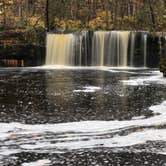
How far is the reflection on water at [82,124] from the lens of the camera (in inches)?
407

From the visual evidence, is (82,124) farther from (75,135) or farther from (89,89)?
(89,89)

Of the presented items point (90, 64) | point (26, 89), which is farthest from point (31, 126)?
point (90, 64)

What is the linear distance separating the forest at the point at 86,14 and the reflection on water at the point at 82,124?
2261 cm

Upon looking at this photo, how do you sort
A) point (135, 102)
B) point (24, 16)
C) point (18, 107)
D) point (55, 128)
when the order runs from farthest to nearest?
point (24, 16)
point (135, 102)
point (18, 107)
point (55, 128)

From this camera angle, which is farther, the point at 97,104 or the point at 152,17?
the point at 152,17

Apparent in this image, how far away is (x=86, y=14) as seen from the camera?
5084cm

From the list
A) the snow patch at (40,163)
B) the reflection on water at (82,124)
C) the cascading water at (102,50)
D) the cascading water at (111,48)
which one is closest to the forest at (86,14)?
the cascading water at (102,50)

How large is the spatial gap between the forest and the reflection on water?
22.6 m

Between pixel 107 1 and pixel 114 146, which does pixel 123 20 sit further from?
pixel 114 146

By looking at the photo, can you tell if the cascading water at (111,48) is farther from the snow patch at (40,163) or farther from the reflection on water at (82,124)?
the snow patch at (40,163)

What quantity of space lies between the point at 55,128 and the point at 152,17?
35.0 metres

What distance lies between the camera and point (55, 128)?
13.1 m

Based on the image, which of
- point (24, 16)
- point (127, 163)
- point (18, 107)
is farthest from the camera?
point (24, 16)

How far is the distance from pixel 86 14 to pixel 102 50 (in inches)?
504
